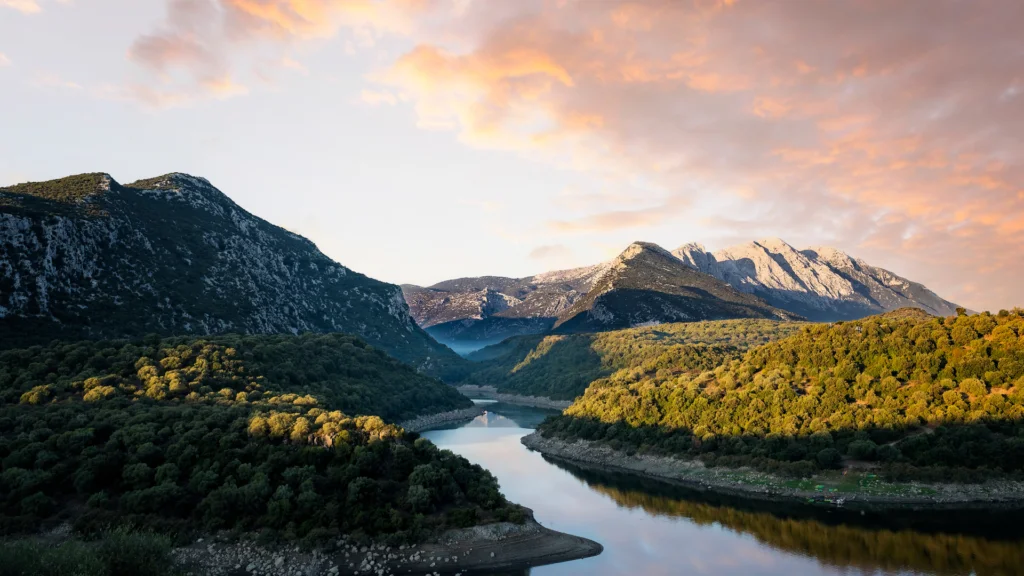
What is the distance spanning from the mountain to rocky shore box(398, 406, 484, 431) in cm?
4584

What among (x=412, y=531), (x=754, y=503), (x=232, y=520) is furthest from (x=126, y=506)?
(x=754, y=503)

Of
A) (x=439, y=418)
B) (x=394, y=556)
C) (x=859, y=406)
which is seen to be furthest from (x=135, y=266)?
(x=859, y=406)

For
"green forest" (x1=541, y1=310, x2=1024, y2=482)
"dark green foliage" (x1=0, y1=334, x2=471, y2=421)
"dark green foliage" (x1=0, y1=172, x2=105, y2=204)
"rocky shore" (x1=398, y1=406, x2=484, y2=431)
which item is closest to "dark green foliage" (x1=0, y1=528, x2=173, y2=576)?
"dark green foliage" (x1=0, y1=334, x2=471, y2=421)

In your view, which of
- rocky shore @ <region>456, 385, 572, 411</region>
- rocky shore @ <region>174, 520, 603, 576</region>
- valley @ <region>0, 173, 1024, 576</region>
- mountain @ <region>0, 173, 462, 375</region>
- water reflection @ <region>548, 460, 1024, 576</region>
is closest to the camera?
water reflection @ <region>548, 460, 1024, 576</region>

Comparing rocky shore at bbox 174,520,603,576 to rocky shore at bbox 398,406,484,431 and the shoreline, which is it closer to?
the shoreline

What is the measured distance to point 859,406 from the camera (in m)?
69.7

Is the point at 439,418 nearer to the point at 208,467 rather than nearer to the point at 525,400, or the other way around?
the point at 525,400

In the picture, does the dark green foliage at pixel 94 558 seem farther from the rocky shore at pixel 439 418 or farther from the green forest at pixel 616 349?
the green forest at pixel 616 349

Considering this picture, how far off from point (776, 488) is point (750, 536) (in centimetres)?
1455

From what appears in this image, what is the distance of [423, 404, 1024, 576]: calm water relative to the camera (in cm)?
4250

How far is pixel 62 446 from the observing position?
50.8 meters

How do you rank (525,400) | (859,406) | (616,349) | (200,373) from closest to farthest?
1. (859,406)
2. (200,373)
3. (616,349)
4. (525,400)

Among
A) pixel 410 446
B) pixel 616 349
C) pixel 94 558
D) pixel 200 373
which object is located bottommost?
pixel 94 558

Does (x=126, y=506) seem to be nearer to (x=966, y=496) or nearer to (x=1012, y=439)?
(x=966, y=496)
